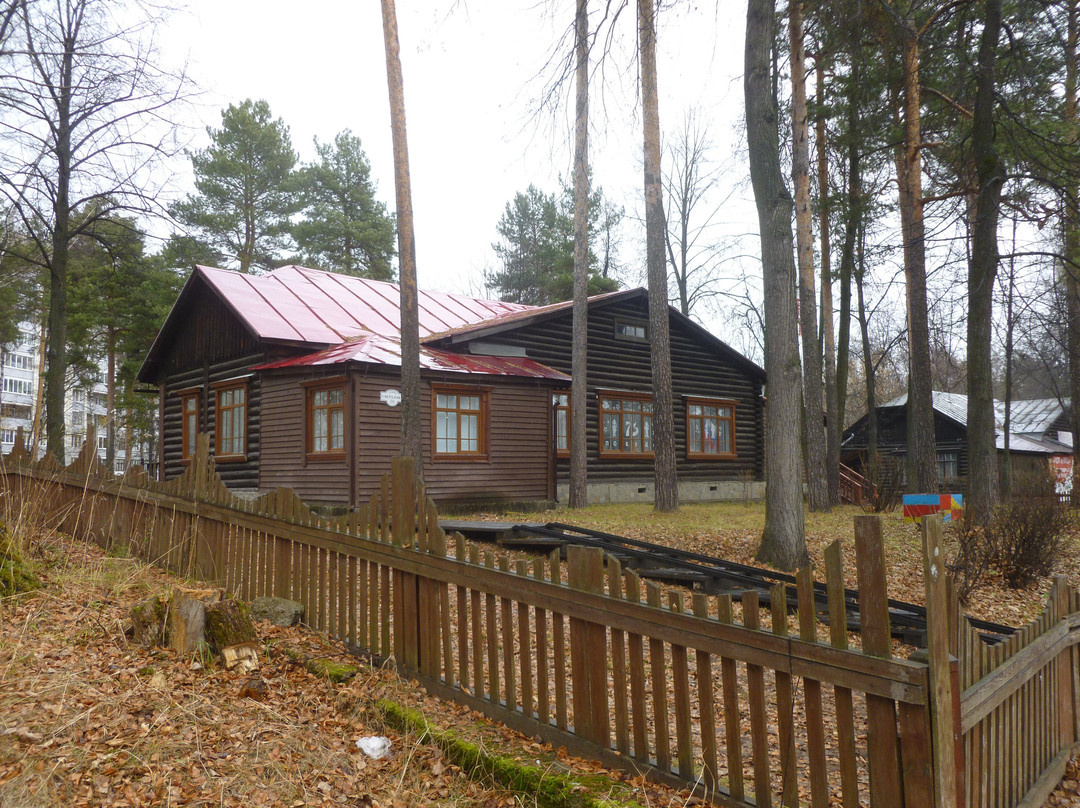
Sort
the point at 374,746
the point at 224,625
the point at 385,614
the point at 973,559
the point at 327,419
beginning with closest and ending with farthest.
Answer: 1. the point at 374,746
2. the point at 224,625
3. the point at 385,614
4. the point at 973,559
5. the point at 327,419

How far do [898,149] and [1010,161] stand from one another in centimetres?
236

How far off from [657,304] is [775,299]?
6653 mm

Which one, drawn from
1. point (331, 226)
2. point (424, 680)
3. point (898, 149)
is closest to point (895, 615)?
point (424, 680)

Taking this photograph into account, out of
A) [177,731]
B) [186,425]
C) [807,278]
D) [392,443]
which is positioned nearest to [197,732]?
[177,731]

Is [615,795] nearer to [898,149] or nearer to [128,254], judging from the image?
[898,149]

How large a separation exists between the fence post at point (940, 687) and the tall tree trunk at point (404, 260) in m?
10.4

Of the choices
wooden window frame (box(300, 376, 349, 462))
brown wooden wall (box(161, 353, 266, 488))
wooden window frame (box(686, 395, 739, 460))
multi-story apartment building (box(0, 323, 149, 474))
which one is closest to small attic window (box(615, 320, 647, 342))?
wooden window frame (box(686, 395, 739, 460))

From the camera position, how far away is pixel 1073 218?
12.3m

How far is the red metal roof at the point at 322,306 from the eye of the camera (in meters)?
16.9

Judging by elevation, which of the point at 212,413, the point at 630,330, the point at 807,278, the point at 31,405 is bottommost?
the point at 212,413

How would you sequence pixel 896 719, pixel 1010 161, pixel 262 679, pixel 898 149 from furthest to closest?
pixel 898 149 < pixel 1010 161 < pixel 262 679 < pixel 896 719

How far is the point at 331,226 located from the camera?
33.8 metres

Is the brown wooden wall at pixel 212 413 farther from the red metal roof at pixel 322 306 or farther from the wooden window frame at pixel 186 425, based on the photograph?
the red metal roof at pixel 322 306

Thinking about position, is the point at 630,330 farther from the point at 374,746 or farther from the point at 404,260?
the point at 374,746
